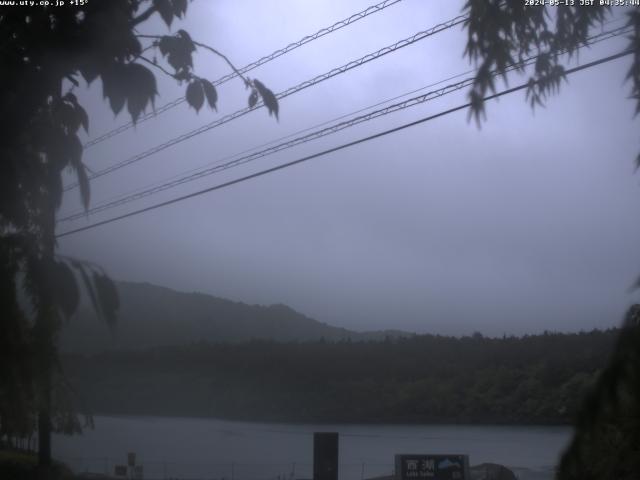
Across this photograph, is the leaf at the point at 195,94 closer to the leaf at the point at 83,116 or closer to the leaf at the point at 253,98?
the leaf at the point at 253,98

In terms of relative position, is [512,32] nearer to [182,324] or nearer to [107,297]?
[107,297]

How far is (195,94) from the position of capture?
4.34 m

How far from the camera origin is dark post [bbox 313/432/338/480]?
12.7 meters

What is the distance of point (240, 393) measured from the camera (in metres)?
19.0

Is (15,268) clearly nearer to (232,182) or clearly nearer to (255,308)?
(232,182)

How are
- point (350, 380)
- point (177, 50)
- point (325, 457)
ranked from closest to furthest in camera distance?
1. point (177, 50)
2. point (325, 457)
3. point (350, 380)

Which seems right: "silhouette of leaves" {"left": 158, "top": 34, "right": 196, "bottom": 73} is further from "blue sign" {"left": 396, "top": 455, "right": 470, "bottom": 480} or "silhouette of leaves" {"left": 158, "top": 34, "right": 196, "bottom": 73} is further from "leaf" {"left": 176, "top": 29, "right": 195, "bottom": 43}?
"blue sign" {"left": 396, "top": 455, "right": 470, "bottom": 480}

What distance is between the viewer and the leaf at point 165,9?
3.94 m

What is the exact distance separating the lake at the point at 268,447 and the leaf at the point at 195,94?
911 centimetres

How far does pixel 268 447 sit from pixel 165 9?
15.8 metres

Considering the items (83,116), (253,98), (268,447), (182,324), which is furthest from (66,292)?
(268,447)

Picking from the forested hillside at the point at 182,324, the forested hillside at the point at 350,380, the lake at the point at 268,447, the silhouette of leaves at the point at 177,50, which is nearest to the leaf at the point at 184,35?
the silhouette of leaves at the point at 177,50

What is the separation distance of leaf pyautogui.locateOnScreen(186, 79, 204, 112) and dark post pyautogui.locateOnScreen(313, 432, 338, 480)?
30.2ft

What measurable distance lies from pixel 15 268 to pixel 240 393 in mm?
16184
